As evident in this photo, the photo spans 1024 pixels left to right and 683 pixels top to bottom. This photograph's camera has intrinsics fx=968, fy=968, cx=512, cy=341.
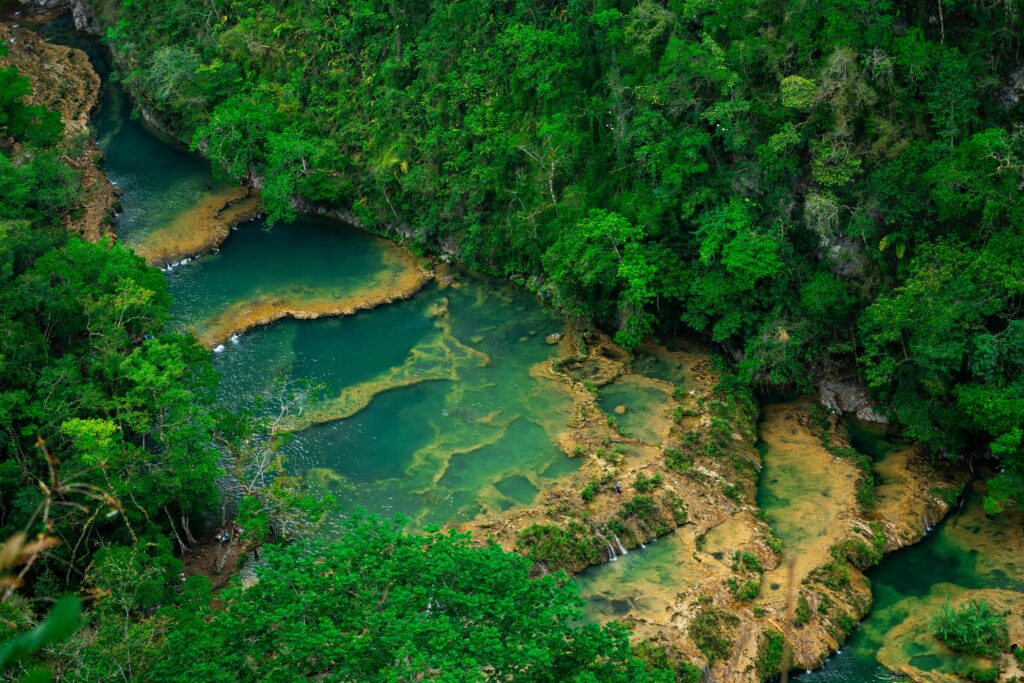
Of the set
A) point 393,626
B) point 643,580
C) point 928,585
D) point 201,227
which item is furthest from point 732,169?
point 201,227

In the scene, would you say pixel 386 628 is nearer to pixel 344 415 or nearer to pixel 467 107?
pixel 344 415

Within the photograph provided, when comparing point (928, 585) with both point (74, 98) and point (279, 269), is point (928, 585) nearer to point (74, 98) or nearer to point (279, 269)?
point (279, 269)

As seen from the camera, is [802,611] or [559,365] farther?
[559,365]

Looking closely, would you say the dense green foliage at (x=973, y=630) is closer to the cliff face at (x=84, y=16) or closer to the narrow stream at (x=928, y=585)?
the narrow stream at (x=928, y=585)

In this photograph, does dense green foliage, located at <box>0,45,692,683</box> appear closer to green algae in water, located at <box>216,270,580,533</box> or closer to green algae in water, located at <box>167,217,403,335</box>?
green algae in water, located at <box>216,270,580,533</box>

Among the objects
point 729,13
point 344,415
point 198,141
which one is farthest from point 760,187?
point 198,141

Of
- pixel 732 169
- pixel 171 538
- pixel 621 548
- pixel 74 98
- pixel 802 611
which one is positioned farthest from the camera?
pixel 74 98
